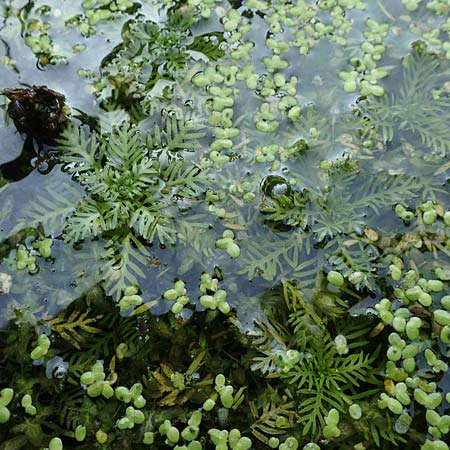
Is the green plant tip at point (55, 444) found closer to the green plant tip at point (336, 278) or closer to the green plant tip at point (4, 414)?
the green plant tip at point (4, 414)

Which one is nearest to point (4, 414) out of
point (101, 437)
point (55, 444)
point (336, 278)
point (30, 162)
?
point (55, 444)

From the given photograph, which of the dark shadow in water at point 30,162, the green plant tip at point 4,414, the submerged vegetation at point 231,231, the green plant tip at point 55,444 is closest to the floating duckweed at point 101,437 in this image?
the submerged vegetation at point 231,231

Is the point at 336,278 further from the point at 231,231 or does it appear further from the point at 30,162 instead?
the point at 30,162

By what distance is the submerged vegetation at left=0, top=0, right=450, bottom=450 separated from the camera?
1964mm

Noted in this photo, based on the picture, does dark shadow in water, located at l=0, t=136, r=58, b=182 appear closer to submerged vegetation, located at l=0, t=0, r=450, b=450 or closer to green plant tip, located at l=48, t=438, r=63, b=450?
submerged vegetation, located at l=0, t=0, r=450, b=450

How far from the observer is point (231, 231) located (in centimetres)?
225

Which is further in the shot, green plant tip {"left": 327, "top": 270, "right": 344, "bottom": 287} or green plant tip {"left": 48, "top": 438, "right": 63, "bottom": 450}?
green plant tip {"left": 327, "top": 270, "right": 344, "bottom": 287}

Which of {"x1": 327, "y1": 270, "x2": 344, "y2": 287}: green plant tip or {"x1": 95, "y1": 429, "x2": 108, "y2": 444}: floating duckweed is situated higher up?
{"x1": 327, "y1": 270, "x2": 344, "y2": 287}: green plant tip

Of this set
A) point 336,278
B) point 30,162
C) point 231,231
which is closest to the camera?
point 336,278

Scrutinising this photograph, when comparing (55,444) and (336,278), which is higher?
(336,278)

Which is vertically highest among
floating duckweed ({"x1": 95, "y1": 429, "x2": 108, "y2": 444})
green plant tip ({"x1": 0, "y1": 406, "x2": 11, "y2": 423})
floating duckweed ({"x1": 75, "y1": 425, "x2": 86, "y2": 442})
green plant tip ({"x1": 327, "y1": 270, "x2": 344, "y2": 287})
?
green plant tip ({"x1": 327, "y1": 270, "x2": 344, "y2": 287})

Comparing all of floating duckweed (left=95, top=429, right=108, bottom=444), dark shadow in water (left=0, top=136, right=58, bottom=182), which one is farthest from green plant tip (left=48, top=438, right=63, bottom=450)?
dark shadow in water (left=0, top=136, right=58, bottom=182)

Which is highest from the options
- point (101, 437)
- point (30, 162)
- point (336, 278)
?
point (30, 162)

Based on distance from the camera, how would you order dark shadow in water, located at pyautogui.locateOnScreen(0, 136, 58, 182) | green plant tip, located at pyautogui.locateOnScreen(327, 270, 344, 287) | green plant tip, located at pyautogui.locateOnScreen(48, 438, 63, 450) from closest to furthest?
green plant tip, located at pyautogui.locateOnScreen(48, 438, 63, 450)
green plant tip, located at pyautogui.locateOnScreen(327, 270, 344, 287)
dark shadow in water, located at pyautogui.locateOnScreen(0, 136, 58, 182)
